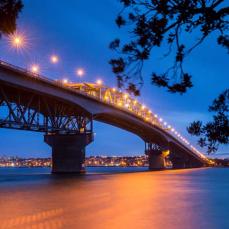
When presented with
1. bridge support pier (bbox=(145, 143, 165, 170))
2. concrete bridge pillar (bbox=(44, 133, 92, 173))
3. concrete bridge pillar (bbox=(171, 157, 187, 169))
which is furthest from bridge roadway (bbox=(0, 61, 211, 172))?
concrete bridge pillar (bbox=(171, 157, 187, 169))

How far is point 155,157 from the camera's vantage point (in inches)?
6373

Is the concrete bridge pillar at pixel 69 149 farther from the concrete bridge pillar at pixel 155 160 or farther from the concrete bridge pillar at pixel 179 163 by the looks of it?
the concrete bridge pillar at pixel 179 163

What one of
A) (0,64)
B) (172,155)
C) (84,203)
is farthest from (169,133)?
(84,203)

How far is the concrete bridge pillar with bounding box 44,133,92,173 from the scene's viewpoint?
93.1 metres

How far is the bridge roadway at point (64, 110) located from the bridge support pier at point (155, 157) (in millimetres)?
15299

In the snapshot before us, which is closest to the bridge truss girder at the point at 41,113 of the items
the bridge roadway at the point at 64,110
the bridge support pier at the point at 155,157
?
the bridge roadway at the point at 64,110

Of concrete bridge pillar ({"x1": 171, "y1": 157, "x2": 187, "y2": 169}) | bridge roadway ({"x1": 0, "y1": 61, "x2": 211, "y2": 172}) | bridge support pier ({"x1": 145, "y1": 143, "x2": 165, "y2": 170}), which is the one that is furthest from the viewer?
concrete bridge pillar ({"x1": 171, "y1": 157, "x2": 187, "y2": 169})

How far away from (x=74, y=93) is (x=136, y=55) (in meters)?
72.2

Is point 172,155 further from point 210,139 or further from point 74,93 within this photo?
point 210,139

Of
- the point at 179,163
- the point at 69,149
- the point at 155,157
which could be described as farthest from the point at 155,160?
the point at 69,149

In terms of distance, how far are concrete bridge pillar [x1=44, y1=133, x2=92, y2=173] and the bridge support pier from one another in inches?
2638

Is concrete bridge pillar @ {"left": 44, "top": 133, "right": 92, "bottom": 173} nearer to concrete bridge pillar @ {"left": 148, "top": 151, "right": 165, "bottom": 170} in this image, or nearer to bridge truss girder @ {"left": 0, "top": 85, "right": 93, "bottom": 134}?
bridge truss girder @ {"left": 0, "top": 85, "right": 93, "bottom": 134}

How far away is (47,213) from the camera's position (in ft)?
95.1

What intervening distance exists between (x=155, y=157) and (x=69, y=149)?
7255cm
